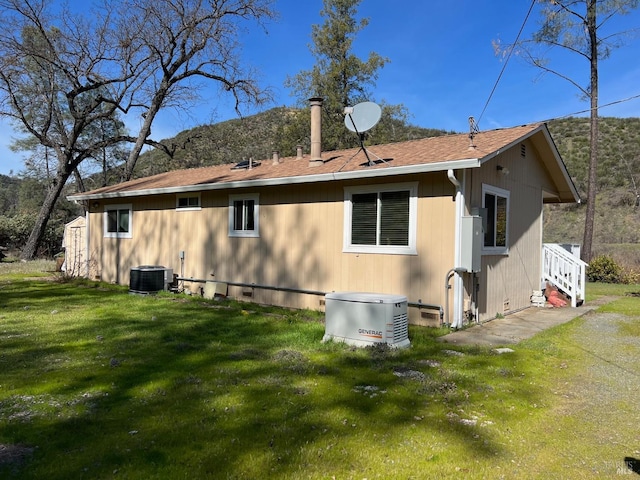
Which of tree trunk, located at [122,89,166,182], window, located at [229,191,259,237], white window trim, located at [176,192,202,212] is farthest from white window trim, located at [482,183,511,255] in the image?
tree trunk, located at [122,89,166,182]

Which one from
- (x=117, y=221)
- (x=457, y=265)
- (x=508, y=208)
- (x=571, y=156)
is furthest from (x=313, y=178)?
(x=571, y=156)

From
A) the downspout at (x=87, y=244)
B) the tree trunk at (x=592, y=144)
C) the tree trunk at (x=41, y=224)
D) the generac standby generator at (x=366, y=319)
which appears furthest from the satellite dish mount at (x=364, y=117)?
the tree trunk at (x=41, y=224)

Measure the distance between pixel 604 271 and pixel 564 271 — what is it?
19.9 ft

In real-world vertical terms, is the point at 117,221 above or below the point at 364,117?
below

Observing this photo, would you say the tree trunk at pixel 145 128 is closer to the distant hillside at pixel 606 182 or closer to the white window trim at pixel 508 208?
the white window trim at pixel 508 208

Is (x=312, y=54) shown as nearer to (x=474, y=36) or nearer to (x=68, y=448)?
(x=474, y=36)

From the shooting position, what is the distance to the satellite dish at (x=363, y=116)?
27.1 ft

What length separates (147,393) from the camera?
417cm

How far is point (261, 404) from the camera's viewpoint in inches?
155

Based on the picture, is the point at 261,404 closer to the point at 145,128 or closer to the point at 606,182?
the point at 145,128

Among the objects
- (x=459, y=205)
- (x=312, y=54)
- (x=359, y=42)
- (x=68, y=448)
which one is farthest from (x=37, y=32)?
(x=68, y=448)

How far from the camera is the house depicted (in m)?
7.24

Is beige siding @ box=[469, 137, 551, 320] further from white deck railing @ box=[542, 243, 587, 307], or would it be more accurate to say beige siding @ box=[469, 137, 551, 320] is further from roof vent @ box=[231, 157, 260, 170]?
roof vent @ box=[231, 157, 260, 170]

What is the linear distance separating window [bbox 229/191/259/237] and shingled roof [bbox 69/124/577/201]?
446 mm
